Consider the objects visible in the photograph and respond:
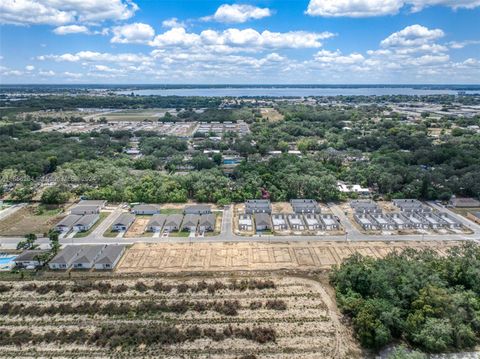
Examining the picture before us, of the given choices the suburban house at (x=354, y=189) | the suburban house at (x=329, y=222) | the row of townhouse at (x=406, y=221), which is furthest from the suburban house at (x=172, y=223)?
the suburban house at (x=354, y=189)

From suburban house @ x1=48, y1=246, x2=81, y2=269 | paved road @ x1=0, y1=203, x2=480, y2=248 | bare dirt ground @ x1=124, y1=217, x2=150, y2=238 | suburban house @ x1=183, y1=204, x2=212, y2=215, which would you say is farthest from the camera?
suburban house @ x1=183, y1=204, x2=212, y2=215

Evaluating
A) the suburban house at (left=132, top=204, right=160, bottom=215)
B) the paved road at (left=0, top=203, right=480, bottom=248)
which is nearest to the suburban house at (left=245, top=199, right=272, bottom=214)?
the paved road at (left=0, top=203, right=480, bottom=248)

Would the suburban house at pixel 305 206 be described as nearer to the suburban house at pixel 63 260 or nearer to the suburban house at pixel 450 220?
the suburban house at pixel 450 220

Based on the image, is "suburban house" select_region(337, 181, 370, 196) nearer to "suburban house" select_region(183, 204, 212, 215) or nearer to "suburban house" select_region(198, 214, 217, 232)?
"suburban house" select_region(183, 204, 212, 215)

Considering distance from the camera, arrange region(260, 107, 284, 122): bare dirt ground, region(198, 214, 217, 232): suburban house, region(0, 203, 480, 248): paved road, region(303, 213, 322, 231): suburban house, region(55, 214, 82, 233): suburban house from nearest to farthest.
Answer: region(0, 203, 480, 248): paved road
region(55, 214, 82, 233): suburban house
region(198, 214, 217, 232): suburban house
region(303, 213, 322, 231): suburban house
region(260, 107, 284, 122): bare dirt ground

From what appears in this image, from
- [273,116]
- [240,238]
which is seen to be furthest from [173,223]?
[273,116]

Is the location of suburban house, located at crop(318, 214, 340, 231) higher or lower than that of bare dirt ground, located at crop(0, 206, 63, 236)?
higher

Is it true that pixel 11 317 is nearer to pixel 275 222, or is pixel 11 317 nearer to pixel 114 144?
pixel 275 222
